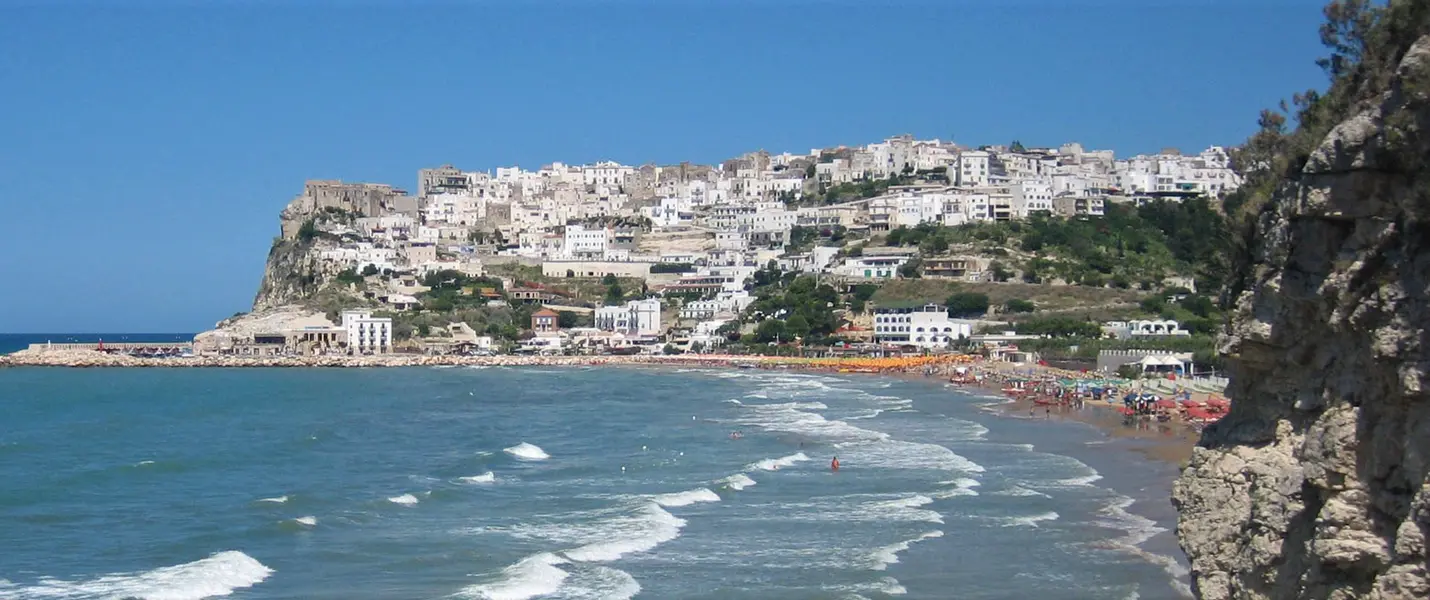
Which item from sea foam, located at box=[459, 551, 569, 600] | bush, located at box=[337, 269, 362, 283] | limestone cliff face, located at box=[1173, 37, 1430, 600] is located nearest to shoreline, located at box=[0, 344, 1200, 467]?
sea foam, located at box=[459, 551, 569, 600]

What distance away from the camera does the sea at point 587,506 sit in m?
16.3

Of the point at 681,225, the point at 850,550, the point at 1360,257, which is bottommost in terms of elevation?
the point at 850,550

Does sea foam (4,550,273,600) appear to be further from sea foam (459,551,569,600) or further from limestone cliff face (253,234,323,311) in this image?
limestone cliff face (253,234,323,311)

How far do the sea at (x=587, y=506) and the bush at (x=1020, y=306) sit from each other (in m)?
34.1

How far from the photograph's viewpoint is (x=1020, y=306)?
7688cm

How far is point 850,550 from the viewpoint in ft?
58.2

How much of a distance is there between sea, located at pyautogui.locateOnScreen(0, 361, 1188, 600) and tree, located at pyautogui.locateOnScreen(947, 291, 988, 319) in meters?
35.3

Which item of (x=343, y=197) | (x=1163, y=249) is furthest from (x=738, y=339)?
(x=343, y=197)

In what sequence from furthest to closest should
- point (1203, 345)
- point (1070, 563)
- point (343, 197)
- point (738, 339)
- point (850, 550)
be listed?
point (343, 197) < point (738, 339) < point (1203, 345) < point (850, 550) < point (1070, 563)

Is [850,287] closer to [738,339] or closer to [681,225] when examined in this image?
[738,339]

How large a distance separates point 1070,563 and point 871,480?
7.81 m

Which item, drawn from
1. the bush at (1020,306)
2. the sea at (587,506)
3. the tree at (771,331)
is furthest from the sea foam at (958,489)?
the tree at (771,331)

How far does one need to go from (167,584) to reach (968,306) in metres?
64.8

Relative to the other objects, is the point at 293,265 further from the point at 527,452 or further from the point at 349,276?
the point at 527,452
